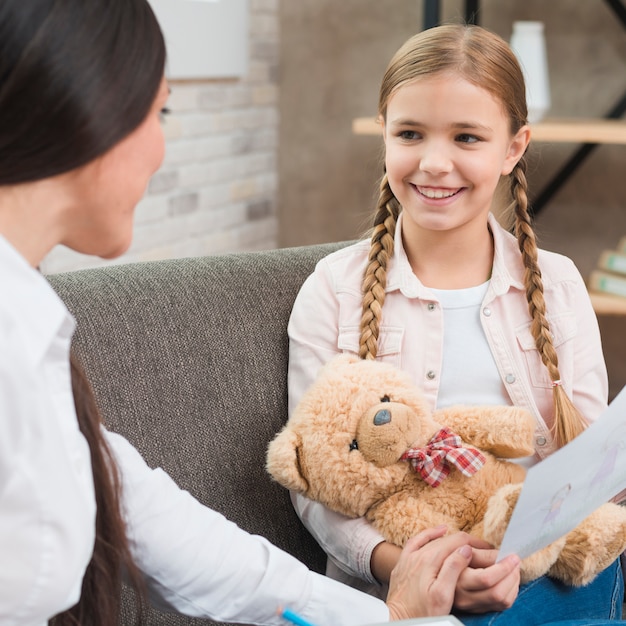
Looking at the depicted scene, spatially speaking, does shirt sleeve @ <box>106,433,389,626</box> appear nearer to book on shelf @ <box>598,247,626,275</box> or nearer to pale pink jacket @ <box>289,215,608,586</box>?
pale pink jacket @ <box>289,215,608,586</box>

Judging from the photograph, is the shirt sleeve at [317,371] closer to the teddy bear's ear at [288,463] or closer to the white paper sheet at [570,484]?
the teddy bear's ear at [288,463]

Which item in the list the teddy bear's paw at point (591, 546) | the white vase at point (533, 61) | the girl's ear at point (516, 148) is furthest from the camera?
the white vase at point (533, 61)

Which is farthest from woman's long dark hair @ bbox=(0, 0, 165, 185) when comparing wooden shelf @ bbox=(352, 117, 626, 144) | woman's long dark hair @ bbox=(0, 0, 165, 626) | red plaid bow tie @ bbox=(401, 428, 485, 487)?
wooden shelf @ bbox=(352, 117, 626, 144)

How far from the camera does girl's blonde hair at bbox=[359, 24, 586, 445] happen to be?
120 centimetres

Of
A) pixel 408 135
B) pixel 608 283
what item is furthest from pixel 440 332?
pixel 608 283

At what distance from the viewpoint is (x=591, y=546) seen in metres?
1.06

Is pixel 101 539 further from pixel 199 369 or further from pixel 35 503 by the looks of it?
pixel 199 369

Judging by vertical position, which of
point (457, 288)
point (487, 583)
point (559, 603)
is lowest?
point (559, 603)

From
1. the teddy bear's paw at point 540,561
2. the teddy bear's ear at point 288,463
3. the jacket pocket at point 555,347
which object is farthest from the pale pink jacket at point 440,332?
the teddy bear's paw at point 540,561

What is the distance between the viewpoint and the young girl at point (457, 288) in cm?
119

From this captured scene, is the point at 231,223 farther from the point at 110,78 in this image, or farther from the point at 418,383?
the point at 110,78

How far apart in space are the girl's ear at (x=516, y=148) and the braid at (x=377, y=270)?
17cm

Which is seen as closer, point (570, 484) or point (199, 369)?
point (570, 484)

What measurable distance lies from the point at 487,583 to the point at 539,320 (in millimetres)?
405
